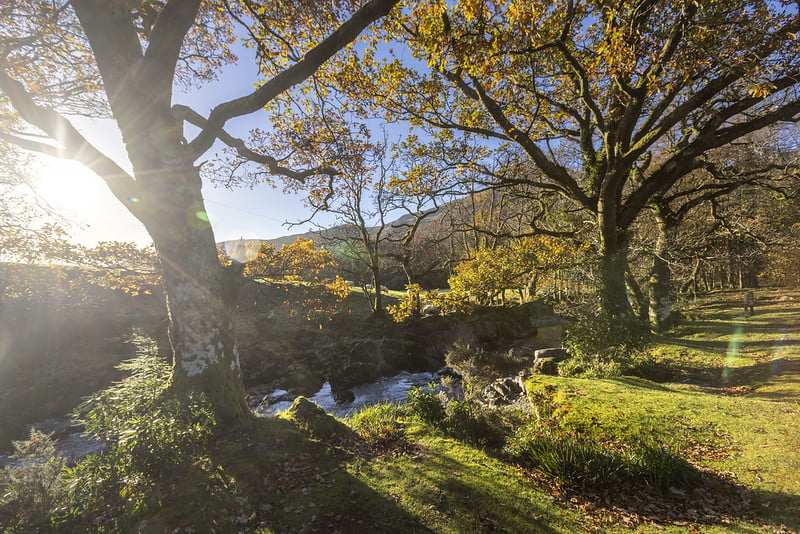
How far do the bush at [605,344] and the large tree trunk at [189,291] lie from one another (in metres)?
9.91

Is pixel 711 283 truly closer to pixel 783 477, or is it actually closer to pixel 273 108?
pixel 783 477

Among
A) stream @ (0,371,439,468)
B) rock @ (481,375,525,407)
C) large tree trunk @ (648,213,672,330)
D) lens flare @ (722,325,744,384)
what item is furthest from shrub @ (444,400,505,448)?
large tree trunk @ (648,213,672,330)

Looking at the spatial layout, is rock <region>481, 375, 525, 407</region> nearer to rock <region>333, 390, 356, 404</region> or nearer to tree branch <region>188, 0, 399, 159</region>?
rock <region>333, 390, 356, 404</region>

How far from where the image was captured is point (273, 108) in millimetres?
7695

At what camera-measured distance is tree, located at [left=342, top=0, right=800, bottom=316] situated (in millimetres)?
5516

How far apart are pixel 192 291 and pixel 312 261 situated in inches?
443

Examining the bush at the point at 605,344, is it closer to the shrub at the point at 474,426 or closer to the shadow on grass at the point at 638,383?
the shadow on grass at the point at 638,383

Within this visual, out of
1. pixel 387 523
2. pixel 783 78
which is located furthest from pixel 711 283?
pixel 387 523

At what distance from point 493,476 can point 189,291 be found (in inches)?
232

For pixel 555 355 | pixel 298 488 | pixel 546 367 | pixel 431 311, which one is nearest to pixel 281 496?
pixel 298 488

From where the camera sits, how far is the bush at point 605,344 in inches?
360

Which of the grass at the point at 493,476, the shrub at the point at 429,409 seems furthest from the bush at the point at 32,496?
the shrub at the point at 429,409

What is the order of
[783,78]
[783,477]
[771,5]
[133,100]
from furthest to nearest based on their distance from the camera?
[783,78], [771,5], [133,100], [783,477]

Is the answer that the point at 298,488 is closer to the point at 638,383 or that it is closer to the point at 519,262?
the point at 638,383
